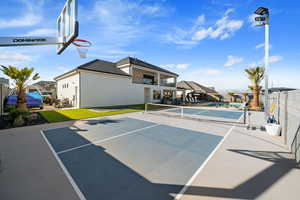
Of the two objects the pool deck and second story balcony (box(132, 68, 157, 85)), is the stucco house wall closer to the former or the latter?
second story balcony (box(132, 68, 157, 85))

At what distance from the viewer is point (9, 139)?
4.98 meters

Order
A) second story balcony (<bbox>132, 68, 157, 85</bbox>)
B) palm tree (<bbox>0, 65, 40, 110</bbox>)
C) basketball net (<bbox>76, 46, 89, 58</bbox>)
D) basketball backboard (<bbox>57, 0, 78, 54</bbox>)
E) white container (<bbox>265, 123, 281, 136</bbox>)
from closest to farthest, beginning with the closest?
basketball backboard (<bbox>57, 0, 78, 54</bbox>), white container (<bbox>265, 123, 281, 136</bbox>), basketball net (<bbox>76, 46, 89, 58</bbox>), palm tree (<bbox>0, 65, 40, 110</bbox>), second story balcony (<bbox>132, 68, 157, 85</bbox>)

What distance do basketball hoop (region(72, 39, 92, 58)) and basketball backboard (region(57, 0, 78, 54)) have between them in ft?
1.97

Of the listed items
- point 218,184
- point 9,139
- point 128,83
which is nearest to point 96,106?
point 128,83

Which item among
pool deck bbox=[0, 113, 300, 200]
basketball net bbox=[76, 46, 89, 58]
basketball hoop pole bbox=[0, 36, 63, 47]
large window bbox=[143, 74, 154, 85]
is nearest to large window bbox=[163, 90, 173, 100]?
large window bbox=[143, 74, 154, 85]

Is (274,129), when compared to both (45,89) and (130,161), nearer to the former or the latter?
(130,161)

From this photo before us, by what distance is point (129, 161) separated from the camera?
3.38m

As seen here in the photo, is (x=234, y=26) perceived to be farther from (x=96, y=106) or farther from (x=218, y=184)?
(x=96, y=106)

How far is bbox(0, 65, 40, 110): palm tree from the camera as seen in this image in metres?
9.53

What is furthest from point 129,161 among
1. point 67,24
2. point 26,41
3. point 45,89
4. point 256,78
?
point 45,89

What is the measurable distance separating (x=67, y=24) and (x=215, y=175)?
7.89 m

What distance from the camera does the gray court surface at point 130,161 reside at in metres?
2.33

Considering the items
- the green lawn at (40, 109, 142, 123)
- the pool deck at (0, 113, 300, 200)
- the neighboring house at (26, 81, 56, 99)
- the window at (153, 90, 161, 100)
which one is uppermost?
the neighboring house at (26, 81, 56, 99)

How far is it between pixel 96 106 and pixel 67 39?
11.6 meters
